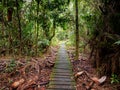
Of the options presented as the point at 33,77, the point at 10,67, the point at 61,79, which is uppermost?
the point at 10,67

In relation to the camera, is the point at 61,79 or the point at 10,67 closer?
the point at 61,79

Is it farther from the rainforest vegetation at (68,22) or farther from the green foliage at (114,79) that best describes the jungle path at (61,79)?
the green foliage at (114,79)

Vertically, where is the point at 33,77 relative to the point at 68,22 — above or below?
below

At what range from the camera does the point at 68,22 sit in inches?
500

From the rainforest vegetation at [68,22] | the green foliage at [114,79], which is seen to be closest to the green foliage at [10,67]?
the rainforest vegetation at [68,22]

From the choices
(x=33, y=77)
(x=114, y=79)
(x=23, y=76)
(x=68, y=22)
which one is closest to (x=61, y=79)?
(x=33, y=77)

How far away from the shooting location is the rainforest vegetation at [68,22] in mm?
7551

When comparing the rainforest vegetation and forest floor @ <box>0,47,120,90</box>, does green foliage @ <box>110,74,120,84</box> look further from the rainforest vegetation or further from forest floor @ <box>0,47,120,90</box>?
forest floor @ <box>0,47,120,90</box>

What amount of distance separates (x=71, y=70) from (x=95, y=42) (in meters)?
1.82

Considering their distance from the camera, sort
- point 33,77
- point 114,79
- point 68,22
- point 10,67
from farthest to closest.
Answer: point 68,22 < point 10,67 < point 33,77 < point 114,79

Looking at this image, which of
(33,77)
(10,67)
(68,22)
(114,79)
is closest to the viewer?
(114,79)

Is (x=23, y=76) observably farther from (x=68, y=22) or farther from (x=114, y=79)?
(x=68, y=22)

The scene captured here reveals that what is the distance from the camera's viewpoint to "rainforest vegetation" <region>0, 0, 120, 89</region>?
755 cm

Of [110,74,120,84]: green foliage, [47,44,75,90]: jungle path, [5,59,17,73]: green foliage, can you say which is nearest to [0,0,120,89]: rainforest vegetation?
[110,74,120,84]: green foliage
